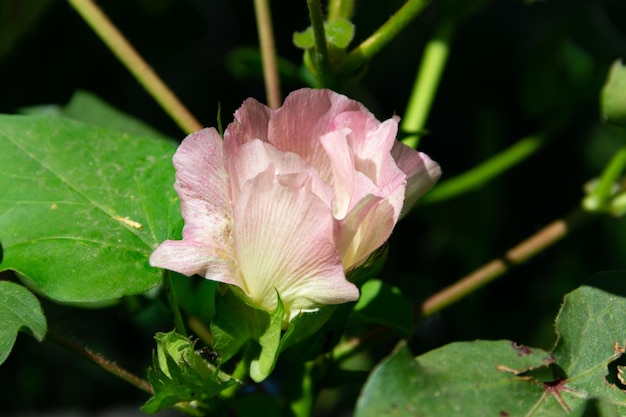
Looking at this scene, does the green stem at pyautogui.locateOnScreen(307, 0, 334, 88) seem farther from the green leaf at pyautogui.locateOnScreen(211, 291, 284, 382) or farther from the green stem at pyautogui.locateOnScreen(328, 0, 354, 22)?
the green leaf at pyautogui.locateOnScreen(211, 291, 284, 382)

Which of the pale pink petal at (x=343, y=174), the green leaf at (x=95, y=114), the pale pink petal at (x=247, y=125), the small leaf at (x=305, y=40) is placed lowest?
the green leaf at (x=95, y=114)

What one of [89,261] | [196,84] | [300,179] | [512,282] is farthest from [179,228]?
[512,282]

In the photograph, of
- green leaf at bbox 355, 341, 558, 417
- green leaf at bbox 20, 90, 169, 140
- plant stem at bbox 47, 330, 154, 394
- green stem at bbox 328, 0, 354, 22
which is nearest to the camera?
green leaf at bbox 355, 341, 558, 417

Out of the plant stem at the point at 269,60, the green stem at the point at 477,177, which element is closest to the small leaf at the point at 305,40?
the plant stem at the point at 269,60

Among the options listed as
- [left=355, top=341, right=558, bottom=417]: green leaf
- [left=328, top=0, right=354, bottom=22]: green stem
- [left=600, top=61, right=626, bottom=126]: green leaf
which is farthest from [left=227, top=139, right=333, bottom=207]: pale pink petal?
[left=600, top=61, right=626, bottom=126]: green leaf

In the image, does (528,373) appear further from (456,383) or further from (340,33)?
(340,33)

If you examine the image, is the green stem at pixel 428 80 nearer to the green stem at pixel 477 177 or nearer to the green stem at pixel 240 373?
the green stem at pixel 477 177

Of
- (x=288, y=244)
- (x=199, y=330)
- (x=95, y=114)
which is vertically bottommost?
(x=199, y=330)

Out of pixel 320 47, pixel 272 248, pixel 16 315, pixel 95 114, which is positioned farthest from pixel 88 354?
pixel 95 114
